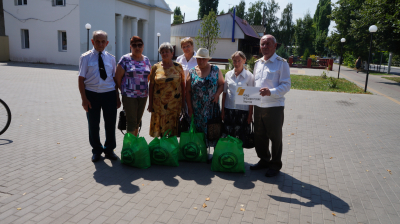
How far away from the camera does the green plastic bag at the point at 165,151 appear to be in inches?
181

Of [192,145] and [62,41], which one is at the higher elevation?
[62,41]

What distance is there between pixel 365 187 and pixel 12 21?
103ft

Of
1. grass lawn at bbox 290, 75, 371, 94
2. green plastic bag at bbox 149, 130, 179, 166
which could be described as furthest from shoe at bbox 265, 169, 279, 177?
grass lawn at bbox 290, 75, 371, 94

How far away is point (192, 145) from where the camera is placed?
4730 millimetres

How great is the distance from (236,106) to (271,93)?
0.72 meters

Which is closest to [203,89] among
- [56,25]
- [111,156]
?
[111,156]

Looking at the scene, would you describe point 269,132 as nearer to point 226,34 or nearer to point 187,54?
point 187,54

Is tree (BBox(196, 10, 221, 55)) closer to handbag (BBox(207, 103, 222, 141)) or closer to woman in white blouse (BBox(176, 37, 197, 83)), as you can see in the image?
woman in white blouse (BBox(176, 37, 197, 83))

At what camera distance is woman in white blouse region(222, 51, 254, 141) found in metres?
4.49

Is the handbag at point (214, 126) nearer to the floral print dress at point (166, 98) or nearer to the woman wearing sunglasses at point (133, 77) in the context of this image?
the floral print dress at point (166, 98)

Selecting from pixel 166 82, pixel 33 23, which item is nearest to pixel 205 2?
pixel 33 23

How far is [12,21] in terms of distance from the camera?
2712 centimetres

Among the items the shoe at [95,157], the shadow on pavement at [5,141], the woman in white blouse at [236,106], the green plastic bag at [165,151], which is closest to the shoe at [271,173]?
the woman in white blouse at [236,106]

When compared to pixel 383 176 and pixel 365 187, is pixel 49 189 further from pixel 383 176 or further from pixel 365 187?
pixel 383 176
